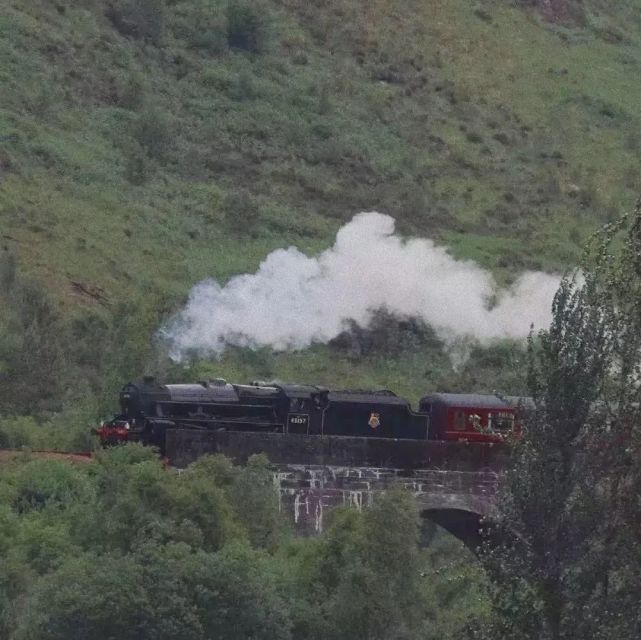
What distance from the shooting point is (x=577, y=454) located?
2581cm

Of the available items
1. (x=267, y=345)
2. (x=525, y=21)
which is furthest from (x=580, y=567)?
(x=525, y=21)

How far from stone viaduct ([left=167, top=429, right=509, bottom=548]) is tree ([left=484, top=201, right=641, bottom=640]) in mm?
15692

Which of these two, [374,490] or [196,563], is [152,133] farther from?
[196,563]

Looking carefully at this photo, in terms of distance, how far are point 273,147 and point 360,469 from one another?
4585 cm

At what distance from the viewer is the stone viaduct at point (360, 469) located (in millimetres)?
41688

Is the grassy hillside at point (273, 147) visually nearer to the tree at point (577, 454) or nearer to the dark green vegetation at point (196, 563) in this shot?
the dark green vegetation at point (196, 563)

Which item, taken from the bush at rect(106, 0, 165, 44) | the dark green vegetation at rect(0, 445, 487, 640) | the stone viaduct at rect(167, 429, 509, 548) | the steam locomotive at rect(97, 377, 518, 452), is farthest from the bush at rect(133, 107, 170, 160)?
the dark green vegetation at rect(0, 445, 487, 640)

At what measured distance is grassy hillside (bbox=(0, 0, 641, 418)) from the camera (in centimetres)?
6644

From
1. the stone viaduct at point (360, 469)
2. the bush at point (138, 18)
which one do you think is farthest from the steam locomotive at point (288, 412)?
the bush at point (138, 18)


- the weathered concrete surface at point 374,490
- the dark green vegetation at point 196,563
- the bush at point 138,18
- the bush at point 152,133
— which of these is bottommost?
the dark green vegetation at point 196,563

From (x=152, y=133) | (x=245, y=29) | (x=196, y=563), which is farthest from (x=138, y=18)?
(x=196, y=563)

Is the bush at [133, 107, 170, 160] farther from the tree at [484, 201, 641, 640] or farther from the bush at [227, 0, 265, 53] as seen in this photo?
the tree at [484, 201, 641, 640]

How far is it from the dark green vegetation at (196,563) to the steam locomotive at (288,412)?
1806 millimetres

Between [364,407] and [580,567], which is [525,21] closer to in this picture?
[364,407]
